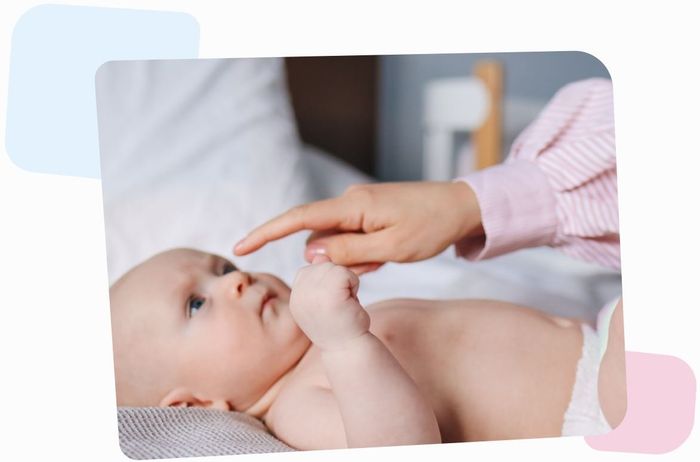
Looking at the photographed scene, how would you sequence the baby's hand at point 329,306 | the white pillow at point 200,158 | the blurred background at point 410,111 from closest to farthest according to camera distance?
the baby's hand at point 329,306
the white pillow at point 200,158
the blurred background at point 410,111

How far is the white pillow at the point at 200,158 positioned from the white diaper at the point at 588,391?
35 cm

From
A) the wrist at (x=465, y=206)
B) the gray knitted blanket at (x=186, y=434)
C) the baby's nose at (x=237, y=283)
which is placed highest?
the wrist at (x=465, y=206)

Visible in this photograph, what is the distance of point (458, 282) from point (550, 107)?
0.25 metres

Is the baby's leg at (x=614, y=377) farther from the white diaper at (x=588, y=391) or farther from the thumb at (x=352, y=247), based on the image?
the thumb at (x=352, y=247)

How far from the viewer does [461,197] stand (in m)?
0.61

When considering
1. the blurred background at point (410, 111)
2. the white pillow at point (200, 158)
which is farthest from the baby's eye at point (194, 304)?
the blurred background at point (410, 111)

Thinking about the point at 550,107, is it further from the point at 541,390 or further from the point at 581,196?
the point at 541,390

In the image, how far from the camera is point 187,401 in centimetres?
56

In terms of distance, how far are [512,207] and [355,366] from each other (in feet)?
0.74

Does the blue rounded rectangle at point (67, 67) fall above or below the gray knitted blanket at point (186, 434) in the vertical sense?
above

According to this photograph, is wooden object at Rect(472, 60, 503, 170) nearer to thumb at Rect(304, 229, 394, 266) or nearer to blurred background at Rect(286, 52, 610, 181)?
blurred background at Rect(286, 52, 610, 181)

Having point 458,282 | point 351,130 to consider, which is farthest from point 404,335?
point 351,130

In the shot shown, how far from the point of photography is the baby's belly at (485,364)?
0.53 m

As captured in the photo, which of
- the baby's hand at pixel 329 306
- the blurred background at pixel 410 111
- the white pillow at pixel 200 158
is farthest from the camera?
the blurred background at pixel 410 111
